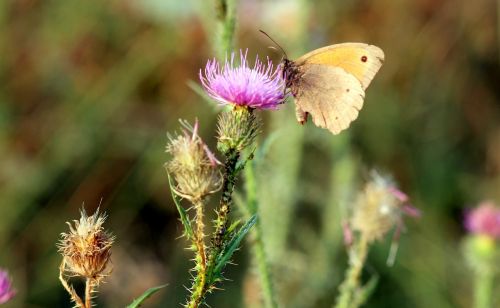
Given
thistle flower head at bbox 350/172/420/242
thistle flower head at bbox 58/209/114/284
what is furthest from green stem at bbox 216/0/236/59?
thistle flower head at bbox 58/209/114/284

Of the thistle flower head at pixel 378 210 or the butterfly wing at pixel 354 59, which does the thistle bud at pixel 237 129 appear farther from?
the thistle flower head at pixel 378 210

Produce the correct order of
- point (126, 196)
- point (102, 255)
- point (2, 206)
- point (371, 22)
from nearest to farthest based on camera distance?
point (102, 255)
point (2, 206)
point (126, 196)
point (371, 22)

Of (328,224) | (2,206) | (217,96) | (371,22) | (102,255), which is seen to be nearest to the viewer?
(102,255)

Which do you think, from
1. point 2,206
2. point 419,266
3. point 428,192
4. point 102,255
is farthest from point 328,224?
point 102,255

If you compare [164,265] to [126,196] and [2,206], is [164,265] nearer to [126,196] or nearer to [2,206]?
[126,196]

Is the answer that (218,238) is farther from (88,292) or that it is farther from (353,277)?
(353,277)

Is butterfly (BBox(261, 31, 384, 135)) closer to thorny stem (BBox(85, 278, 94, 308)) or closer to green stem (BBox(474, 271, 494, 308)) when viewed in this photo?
thorny stem (BBox(85, 278, 94, 308))

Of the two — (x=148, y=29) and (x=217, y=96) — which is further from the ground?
(x=148, y=29)
